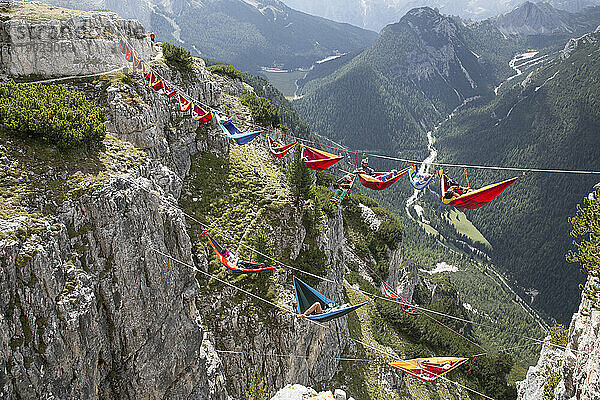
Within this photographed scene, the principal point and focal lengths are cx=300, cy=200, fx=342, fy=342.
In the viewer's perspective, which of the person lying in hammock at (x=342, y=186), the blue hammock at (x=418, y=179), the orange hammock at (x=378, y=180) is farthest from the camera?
the person lying in hammock at (x=342, y=186)

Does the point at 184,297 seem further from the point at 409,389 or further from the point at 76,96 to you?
the point at 409,389

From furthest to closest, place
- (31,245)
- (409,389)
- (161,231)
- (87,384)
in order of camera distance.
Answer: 1. (409,389)
2. (161,231)
3. (87,384)
4. (31,245)

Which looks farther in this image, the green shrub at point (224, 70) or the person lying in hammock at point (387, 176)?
the green shrub at point (224, 70)

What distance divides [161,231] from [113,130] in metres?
9.46

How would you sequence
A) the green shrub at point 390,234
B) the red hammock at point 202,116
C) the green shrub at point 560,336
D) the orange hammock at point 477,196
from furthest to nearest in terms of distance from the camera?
the green shrub at point 390,234
the red hammock at point 202,116
the green shrub at point 560,336
the orange hammock at point 477,196

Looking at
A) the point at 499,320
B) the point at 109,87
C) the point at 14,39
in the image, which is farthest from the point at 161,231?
the point at 499,320

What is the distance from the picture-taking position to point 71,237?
720 inches

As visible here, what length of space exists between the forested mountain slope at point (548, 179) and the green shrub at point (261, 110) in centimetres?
12662

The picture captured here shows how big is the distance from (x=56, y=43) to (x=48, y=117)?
11.3 m

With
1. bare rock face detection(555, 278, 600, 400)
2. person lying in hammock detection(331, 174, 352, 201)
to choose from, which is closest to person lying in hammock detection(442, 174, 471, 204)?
person lying in hammock detection(331, 174, 352, 201)

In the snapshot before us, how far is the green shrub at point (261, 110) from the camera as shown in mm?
45969

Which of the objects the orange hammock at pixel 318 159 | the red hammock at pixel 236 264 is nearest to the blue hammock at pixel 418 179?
the orange hammock at pixel 318 159

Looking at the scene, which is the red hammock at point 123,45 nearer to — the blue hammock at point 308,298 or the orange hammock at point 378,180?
the orange hammock at point 378,180

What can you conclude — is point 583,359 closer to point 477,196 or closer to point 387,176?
point 477,196
